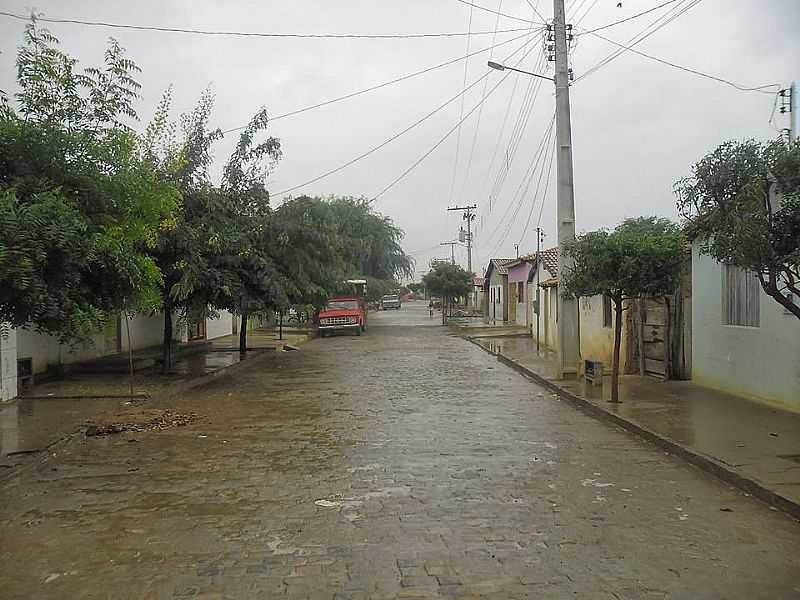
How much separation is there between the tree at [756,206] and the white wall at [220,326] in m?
25.8

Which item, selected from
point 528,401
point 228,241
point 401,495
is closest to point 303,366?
point 228,241

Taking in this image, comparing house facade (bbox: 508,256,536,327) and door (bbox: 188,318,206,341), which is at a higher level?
house facade (bbox: 508,256,536,327)

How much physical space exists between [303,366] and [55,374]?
676 cm

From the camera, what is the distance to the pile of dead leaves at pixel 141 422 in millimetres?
10906

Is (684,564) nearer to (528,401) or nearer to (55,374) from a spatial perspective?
(528,401)

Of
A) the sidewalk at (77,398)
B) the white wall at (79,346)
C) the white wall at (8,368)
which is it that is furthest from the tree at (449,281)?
the white wall at (8,368)

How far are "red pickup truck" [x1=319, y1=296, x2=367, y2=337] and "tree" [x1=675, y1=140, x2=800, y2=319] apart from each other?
29883mm

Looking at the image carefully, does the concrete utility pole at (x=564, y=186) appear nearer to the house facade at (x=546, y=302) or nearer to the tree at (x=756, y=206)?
the house facade at (x=546, y=302)

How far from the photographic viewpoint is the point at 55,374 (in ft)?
56.7

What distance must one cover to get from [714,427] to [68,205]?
8528 millimetres

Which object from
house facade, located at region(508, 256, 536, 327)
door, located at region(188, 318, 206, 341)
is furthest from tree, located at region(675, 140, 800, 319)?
house facade, located at region(508, 256, 536, 327)

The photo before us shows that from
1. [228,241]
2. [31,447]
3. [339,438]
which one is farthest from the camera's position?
[228,241]

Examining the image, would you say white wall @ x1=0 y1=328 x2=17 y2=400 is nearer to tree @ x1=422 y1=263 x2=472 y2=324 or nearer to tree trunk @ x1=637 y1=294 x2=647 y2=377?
tree trunk @ x1=637 y1=294 x2=647 y2=377

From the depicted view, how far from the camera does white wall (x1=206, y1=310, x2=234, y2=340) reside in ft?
107
